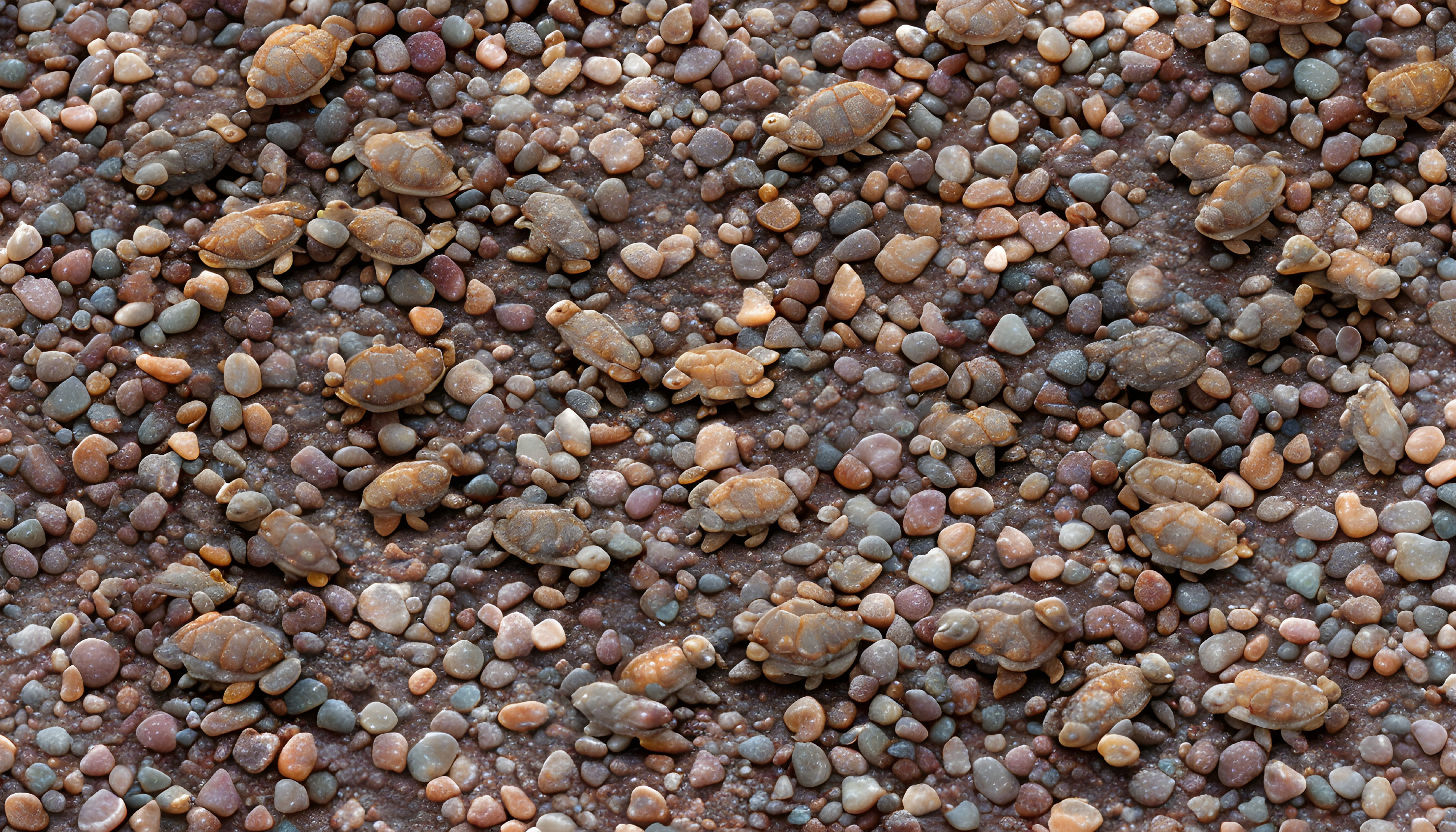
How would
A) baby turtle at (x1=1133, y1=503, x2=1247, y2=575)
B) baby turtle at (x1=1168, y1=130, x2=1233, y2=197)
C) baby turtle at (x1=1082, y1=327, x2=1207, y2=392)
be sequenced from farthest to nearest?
baby turtle at (x1=1168, y1=130, x2=1233, y2=197) < baby turtle at (x1=1082, y1=327, x2=1207, y2=392) < baby turtle at (x1=1133, y1=503, x2=1247, y2=575)

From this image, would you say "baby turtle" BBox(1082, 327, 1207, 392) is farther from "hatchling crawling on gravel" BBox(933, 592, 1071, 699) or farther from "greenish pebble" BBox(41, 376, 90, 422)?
"greenish pebble" BBox(41, 376, 90, 422)

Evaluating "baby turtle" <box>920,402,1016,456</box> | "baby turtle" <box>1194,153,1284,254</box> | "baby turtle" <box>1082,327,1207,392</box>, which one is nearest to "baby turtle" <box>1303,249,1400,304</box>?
"baby turtle" <box>1194,153,1284,254</box>

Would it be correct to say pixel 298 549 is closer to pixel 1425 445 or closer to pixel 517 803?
pixel 517 803

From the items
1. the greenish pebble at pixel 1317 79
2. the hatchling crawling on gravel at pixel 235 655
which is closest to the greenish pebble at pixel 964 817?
the hatchling crawling on gravel at pixel 235 655

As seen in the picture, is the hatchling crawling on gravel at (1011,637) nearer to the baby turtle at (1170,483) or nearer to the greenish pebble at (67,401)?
the baby turtle at (1170,483)

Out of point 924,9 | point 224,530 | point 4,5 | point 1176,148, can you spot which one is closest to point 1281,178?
point 1176,148

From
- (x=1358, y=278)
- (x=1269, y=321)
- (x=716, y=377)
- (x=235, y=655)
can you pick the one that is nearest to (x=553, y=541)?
(x=716, y=377)
